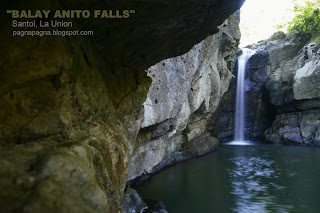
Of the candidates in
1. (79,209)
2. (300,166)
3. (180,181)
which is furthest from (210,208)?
(300,166)

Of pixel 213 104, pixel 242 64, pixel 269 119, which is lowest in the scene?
pixel 269 119

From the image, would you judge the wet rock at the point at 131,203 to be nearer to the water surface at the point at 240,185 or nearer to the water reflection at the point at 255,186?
the water surface at the point at 240,185

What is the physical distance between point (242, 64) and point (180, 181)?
19838mm

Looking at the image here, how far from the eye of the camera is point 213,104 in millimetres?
20312

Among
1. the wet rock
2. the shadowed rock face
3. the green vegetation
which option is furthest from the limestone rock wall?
the green vegetation

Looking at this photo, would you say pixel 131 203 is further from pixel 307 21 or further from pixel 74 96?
pixel 307 21

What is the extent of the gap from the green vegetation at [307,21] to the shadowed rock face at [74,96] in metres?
26.3

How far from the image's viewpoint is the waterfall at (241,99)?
26.9 metres

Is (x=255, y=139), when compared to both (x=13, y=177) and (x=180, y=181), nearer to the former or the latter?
(x=180, y=181)

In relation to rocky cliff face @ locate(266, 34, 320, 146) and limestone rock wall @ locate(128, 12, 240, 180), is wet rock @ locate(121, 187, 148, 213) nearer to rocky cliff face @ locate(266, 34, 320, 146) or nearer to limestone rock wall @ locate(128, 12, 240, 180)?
limestone rock wall @ locate(128, 12, 240, 180)

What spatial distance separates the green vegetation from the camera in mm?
24734

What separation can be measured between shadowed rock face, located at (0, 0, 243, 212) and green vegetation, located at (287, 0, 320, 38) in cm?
2627

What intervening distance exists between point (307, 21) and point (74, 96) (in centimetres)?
2979

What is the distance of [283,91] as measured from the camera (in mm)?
24578
